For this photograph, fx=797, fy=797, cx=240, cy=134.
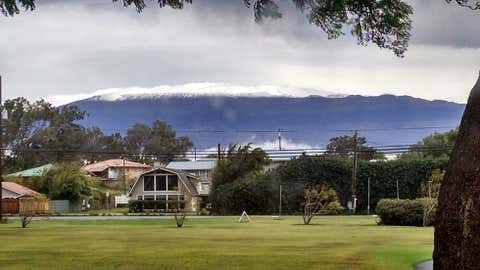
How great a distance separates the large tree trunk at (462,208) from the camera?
888cm

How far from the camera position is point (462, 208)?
9.00 meters

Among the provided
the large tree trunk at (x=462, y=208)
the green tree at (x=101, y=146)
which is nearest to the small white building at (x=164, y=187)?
the green tree at (x=101, y=146)

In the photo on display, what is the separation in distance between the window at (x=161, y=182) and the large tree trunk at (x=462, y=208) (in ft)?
210

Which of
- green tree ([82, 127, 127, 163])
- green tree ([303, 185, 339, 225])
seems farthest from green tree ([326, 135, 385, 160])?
green tree ([303, 185, 339, 225])

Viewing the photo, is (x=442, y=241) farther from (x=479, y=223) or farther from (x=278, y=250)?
(x=278, y=250)

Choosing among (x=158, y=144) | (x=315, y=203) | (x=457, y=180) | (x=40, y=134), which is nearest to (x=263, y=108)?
(x=457, y=180)

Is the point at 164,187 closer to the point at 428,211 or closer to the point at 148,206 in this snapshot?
the point at 148,206

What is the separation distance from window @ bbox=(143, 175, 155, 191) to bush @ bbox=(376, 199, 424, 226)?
36.4 meters

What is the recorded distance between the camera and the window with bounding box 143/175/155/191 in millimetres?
73125

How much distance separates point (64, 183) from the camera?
6525cm

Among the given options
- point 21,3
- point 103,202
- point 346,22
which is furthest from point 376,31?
point 103,202

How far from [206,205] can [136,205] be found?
664 centimetres

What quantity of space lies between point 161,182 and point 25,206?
693 inches

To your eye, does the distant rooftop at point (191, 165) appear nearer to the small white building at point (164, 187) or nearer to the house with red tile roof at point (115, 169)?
the house with red tile roof at point (115, 169)
